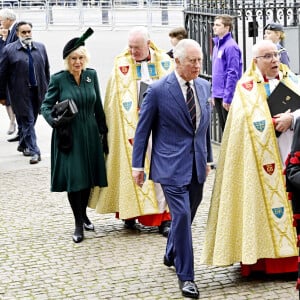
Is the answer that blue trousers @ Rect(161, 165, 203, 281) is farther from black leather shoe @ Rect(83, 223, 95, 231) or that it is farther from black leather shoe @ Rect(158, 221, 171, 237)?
black leather shoe @ Rect(83, 223, 95, 231)

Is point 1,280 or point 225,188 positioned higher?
point 225,188

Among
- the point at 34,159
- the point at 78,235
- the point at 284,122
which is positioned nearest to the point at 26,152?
the point at 34,159

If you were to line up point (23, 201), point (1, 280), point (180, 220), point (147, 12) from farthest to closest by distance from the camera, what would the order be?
point (147, 12) < point (23, 201) < point (1, 280) < point (180, 220)

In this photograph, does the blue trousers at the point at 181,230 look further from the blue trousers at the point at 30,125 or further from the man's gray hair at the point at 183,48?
the blue trousers at the point at 30,125

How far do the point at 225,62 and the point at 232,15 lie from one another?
1.12 meters

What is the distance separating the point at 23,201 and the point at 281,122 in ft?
14.3

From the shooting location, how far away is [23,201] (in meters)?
10.4

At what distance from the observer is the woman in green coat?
8.31 meters

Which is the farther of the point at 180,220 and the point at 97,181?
the point at 97,181

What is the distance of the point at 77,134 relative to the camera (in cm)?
838

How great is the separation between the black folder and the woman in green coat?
2.07 metres

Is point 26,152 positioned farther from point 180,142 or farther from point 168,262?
point 180,142

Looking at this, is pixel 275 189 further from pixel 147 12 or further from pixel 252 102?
pixel 147 12

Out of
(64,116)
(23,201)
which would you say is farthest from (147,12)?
(64,116)
